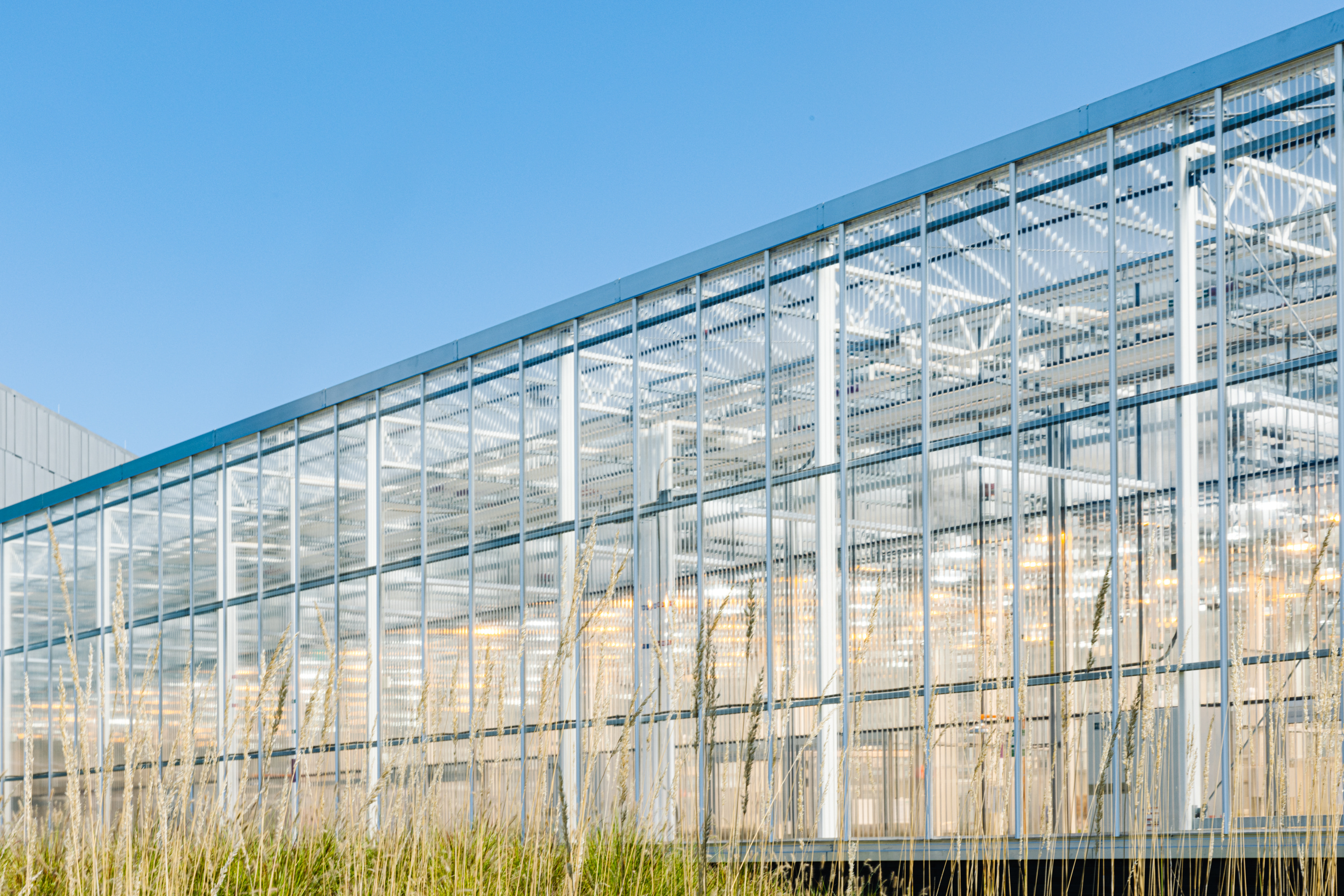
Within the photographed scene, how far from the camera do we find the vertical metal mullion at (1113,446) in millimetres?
7172

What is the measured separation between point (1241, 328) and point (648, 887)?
13.3ft

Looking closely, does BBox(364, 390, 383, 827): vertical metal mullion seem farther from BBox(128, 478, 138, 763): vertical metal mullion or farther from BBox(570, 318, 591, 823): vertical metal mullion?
BBox(128, 478, 138, 763): vertical metal mullion

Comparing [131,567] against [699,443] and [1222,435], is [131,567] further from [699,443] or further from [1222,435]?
[1222,435]

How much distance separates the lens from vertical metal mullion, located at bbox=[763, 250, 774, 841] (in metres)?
9.02

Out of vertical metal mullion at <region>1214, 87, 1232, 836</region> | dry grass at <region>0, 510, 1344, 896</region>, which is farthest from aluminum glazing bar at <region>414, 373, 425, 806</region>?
vertical metal mullion at <region>1214, 87, 1232, 836</region>

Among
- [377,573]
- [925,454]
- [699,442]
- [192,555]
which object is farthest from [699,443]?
[192,555]

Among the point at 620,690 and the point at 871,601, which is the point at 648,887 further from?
the point at 620,690

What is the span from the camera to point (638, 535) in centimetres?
1014

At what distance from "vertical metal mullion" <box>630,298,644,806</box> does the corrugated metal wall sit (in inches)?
689

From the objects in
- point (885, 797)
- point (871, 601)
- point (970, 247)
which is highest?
point (970, 247)

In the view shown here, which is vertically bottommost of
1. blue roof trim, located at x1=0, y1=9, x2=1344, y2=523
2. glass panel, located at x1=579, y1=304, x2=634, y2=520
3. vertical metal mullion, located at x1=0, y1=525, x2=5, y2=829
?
vertical metal mullion, located at x1=0, y1=525, x2=5, y2=829

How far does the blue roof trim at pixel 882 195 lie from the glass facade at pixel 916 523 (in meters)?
0.10

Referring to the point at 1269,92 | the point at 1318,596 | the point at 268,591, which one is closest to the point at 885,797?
the point at 1318,596

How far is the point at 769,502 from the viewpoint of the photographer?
9227 millimetres
